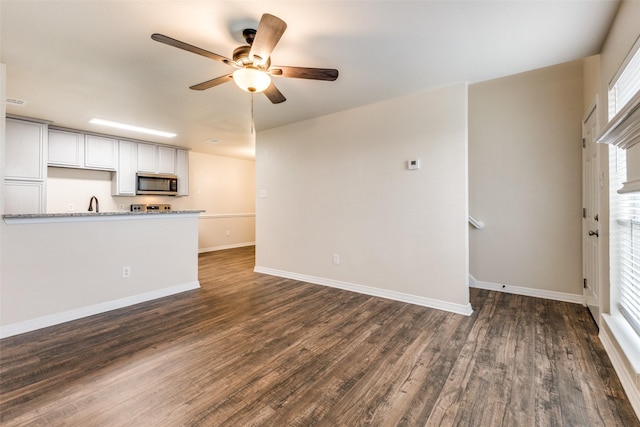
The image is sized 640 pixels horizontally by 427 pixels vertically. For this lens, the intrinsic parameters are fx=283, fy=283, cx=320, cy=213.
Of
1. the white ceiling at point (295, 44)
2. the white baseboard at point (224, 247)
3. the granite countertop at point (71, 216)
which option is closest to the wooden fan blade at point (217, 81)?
the white ceiling at point (295, 44)

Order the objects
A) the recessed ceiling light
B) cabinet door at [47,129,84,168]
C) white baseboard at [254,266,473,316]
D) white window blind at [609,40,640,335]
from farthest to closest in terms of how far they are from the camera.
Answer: cabinet door at [47,129,84,168], the recessed ceiling light, white baseboard at [254,266,473,316], white window blind at [609,40,640,335]

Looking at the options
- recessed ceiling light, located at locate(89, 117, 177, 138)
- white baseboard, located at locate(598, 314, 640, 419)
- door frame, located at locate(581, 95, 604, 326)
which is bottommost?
white baseboard, located at locate(598, 314, 640, 419)

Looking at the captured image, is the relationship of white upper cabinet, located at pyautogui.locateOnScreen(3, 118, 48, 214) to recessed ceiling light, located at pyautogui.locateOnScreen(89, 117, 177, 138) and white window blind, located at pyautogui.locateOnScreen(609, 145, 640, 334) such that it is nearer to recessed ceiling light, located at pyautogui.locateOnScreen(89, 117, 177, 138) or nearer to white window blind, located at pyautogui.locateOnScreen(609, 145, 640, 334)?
recessed ceiling light, located at pyautogui.locateOnScreen(89, 117, 177, 138)

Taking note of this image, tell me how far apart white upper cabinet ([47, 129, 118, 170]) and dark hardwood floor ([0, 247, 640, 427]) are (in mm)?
3002

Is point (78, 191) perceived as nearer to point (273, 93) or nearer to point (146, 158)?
point (146, 158)

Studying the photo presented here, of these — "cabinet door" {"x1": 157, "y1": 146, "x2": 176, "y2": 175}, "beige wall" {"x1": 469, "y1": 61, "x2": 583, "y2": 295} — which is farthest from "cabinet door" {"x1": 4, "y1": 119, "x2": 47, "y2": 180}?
"beige wall" {"x1": 469, "y1": 61, "x2": 583, "y2": 295}

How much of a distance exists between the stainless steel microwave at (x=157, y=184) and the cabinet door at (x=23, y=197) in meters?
1.40

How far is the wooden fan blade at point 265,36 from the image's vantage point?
1.57m

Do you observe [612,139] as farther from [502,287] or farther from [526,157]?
[502,287]

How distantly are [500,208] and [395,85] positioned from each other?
208 centimetres

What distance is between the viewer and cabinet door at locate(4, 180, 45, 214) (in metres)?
3.79

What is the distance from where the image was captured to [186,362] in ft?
6.57

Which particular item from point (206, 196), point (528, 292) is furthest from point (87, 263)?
point (528, 292)

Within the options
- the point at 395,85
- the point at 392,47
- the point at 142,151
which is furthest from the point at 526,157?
the point at 142,151
